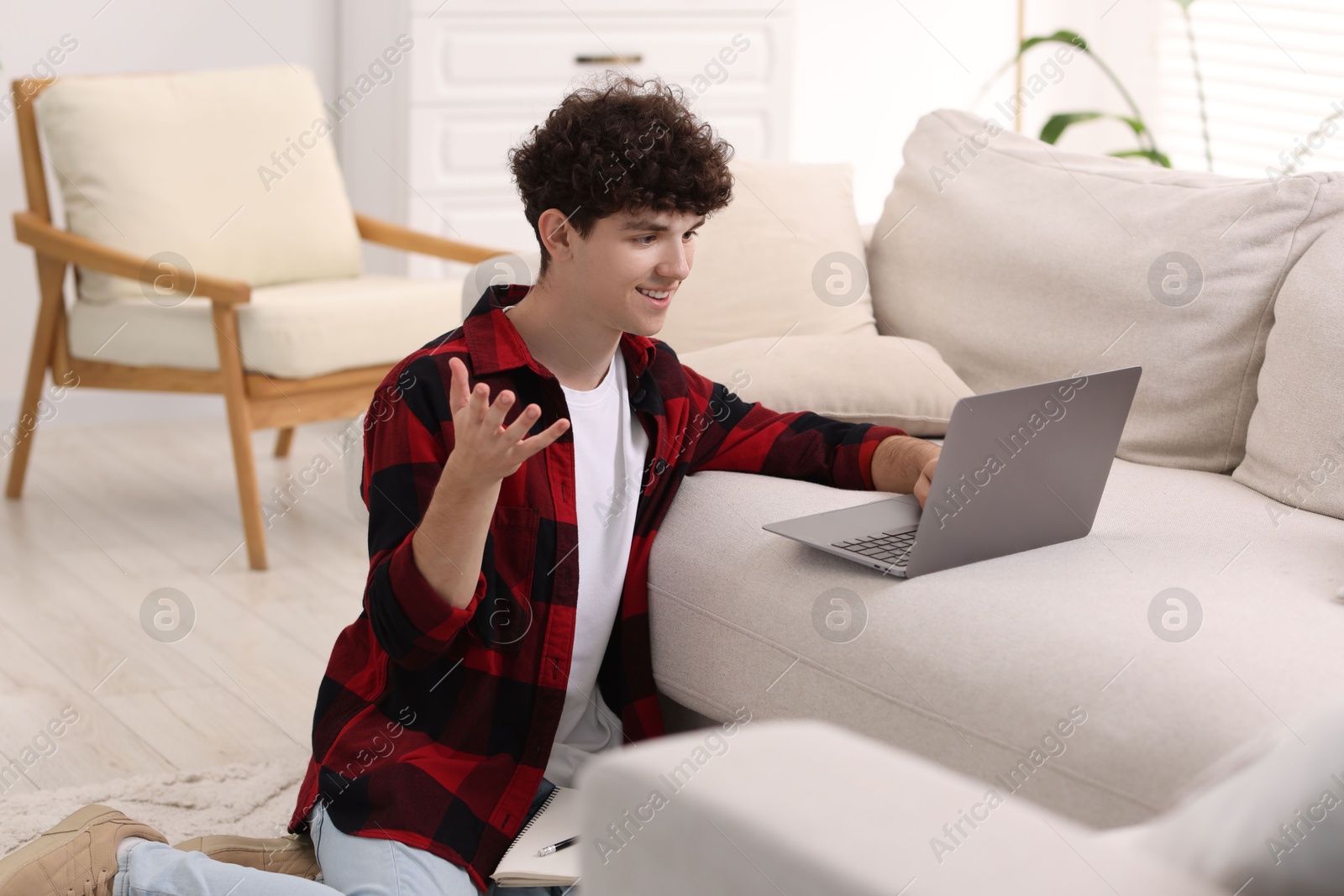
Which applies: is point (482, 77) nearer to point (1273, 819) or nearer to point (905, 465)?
point (905, 465)

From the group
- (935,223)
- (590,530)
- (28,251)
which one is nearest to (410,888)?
(590,530)

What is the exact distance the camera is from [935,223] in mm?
2168

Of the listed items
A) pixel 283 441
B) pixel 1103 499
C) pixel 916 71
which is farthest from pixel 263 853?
pixel 916 71

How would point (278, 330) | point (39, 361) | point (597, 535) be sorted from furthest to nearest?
1. point (39, 361)
2. point (278, 330)
3. point (597, 535)

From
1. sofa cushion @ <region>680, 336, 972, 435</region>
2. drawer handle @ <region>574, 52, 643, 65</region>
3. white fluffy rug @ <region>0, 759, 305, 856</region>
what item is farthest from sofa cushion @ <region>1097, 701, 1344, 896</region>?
drawer handle @ <region>574, 52, 643, 65</region>

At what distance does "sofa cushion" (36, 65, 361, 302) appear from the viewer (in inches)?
120

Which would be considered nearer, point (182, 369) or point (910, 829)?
point (910, 829)

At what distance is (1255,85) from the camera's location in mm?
3867

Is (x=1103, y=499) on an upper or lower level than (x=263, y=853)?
upper

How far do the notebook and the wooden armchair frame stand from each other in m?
1.59

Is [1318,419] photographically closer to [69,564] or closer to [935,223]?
[935,223]

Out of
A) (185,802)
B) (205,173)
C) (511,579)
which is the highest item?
(205,173)

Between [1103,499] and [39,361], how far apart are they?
2358mm

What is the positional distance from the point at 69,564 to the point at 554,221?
1820 millimetres
